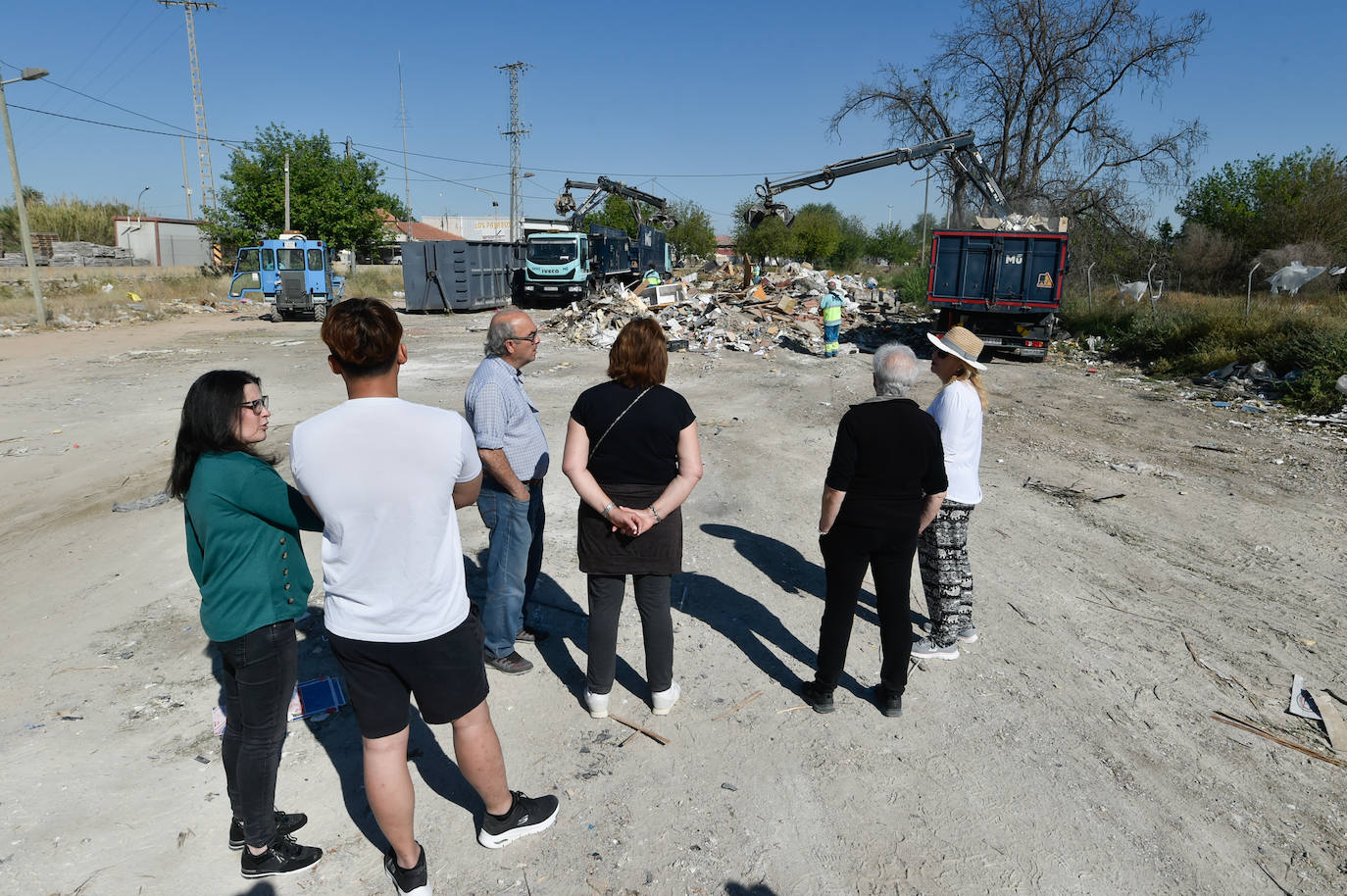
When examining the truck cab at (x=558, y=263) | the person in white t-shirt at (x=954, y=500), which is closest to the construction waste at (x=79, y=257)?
the truck cab at (x=558, y=263)

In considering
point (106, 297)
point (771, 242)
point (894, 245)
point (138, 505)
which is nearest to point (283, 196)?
point (106, 297)

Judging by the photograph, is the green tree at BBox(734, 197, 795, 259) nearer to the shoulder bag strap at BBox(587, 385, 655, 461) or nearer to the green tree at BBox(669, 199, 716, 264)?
the green tree at BBox(669, 199, 716, 264)

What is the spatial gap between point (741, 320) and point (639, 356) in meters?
15.0

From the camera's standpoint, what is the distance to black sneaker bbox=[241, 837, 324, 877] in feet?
7.88

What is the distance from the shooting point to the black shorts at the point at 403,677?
213 centimetres

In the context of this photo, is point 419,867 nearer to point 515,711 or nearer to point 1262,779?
point 515,711

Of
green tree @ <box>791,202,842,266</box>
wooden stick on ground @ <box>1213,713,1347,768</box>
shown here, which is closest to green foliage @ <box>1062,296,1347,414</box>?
wooden stick on ground @ <box>1213,713,1347,768</box>

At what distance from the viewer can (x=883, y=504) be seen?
3145mm

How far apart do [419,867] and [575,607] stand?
2166mm

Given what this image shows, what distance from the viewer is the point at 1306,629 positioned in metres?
4.27

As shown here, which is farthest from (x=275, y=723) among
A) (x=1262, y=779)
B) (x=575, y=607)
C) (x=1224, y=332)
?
(x=1224, y=332)

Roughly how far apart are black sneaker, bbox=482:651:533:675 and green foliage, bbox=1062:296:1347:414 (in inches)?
432

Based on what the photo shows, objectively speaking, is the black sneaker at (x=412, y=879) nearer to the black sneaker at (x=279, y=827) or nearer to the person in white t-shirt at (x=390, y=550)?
the person in white t-shirt at (x=390, y=550)

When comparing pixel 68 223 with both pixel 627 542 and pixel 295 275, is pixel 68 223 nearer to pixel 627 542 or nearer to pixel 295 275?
pixel 295 275
